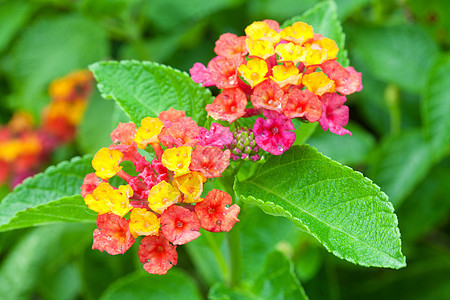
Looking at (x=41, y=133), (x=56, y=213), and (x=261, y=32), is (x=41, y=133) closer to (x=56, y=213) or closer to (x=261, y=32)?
(x=56, y=213)

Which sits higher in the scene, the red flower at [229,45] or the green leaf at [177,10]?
the red flower at [229,45]

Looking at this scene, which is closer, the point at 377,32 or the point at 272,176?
the point at 272,176

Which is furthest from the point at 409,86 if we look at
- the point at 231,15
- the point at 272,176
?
the point at 272,176

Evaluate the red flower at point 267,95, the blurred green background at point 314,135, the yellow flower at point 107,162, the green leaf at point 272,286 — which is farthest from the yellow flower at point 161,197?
the blurred green background at point 314,135

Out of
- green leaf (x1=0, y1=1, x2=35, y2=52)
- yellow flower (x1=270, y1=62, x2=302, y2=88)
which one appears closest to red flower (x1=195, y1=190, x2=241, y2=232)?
yellow flower (x1=270, y1=62, x2=302, y2=88)

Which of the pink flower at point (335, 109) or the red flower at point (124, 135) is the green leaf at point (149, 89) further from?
the pink flower at point (335, 109)

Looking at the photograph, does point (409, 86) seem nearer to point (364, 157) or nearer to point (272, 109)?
point (364, 157)

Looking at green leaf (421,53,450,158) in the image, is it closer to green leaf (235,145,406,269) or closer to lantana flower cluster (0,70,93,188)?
green leaf (235,145,406,269)
